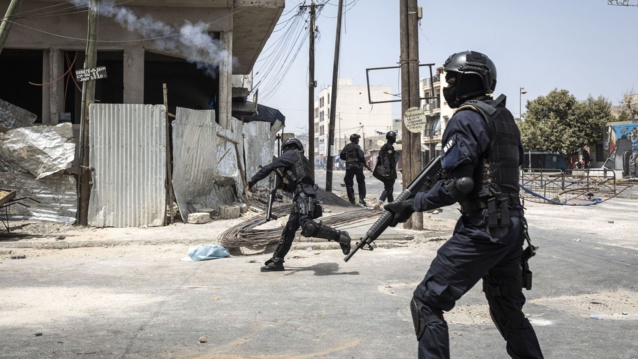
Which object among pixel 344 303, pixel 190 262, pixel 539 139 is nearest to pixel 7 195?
pixel 190 262

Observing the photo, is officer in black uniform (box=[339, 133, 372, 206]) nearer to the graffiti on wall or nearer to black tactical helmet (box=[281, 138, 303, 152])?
black tactical helmet (box=[281, 138, 303, 152])

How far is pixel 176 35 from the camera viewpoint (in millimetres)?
14320

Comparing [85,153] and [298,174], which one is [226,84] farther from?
Answer: [298,174]

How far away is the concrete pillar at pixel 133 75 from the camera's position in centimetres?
1405

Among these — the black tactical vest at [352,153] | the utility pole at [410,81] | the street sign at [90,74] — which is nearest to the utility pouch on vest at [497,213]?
the utility pole at [410,81]

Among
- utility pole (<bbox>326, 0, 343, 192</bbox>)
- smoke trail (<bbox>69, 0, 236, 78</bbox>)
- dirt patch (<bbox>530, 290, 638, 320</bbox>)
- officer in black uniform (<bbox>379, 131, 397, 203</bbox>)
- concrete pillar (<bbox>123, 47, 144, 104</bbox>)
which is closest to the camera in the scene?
dirt patch (<bbox>530, 290, 638, 320</bbox>)

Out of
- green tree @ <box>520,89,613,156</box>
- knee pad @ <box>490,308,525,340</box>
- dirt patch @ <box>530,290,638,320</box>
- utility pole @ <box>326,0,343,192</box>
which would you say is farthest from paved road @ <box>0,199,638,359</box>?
green tree @ <box>520,89,613,156</box>

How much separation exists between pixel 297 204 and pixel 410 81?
4163mm

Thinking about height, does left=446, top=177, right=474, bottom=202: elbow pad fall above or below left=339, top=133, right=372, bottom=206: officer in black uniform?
below

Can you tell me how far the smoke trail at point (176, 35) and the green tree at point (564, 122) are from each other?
130 feet

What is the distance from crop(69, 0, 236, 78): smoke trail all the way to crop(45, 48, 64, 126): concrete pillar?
141 cm

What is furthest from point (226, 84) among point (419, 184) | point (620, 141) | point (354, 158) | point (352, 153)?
point (620, 141)

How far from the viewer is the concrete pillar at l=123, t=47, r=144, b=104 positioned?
46.1 feet

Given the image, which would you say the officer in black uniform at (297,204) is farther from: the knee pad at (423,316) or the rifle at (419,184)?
the knee pad at (423,316)
